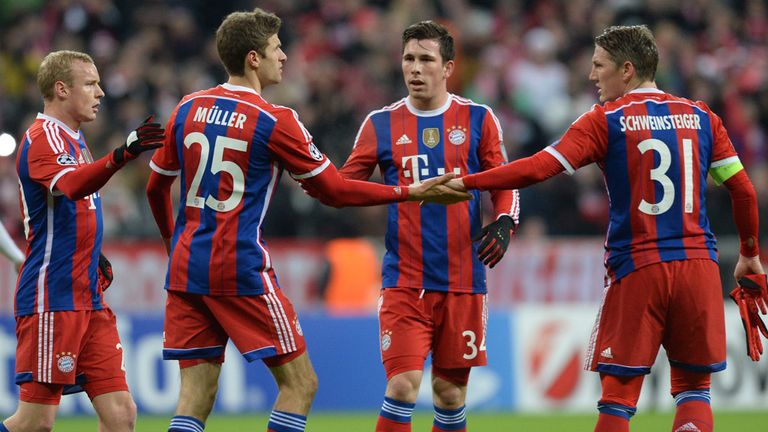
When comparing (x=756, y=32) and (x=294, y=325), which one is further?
(x=756, y=32)

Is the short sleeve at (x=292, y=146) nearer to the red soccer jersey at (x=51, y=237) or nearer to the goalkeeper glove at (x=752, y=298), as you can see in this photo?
the red soccer jersey at (x=51, y=237)

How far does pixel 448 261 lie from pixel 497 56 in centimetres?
1020

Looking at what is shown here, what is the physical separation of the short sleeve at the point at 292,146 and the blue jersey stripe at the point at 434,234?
104 cm

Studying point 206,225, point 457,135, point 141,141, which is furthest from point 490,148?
point 141,141

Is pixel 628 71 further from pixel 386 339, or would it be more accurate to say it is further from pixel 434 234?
pixel 386 339

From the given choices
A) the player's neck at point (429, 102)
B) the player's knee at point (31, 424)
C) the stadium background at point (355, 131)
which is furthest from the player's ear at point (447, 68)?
the stadium background at point (355, 131)

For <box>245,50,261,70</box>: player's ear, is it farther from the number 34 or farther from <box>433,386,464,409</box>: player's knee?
<box>433,386,464,409</box>: player's knee

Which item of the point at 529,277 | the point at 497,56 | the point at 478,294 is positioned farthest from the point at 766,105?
the point at 478,294

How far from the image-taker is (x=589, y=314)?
12117 mm

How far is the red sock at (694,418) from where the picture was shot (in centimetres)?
655

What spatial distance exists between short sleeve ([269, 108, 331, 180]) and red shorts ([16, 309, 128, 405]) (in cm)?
145

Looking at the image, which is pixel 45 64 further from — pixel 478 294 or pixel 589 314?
pixel 589 314

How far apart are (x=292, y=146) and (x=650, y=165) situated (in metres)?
1.86

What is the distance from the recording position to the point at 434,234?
7.24 m
